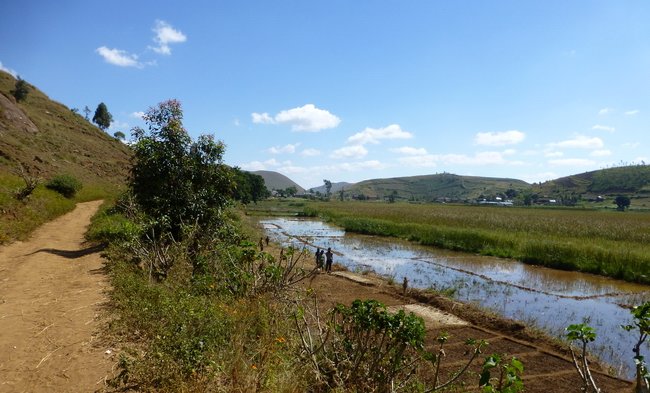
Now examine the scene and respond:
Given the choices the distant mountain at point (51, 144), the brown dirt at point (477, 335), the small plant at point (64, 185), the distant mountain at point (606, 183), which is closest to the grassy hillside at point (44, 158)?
the distant mountain at point (51, 144)

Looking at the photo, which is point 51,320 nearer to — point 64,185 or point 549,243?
point 64,185

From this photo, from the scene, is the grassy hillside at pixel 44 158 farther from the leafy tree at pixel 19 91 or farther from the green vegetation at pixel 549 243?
the green vegetation at pixel 549 243

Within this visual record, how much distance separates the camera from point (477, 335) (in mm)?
9180

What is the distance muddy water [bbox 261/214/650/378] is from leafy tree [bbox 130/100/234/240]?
809 cm

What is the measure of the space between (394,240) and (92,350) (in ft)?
87.6

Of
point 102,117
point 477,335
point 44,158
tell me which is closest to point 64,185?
point 44,158

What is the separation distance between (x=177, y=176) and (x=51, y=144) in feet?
102

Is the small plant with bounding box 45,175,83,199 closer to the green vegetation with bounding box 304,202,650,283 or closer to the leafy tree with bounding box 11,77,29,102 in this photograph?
Answer: the green vegetation with bounding box 304,202,650,283

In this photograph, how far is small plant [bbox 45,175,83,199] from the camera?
24.1 meters

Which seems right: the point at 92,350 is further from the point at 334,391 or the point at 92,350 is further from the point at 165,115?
the point at 165,115

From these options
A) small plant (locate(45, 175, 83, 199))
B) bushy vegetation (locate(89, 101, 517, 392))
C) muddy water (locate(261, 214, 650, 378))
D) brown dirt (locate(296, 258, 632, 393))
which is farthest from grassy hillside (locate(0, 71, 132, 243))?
muddy water (locate(261, 214, 650, 378))

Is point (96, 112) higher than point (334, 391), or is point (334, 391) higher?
point (96, 112)

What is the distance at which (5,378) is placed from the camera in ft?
14.4

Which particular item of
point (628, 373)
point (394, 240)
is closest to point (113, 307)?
point (628, 373)
